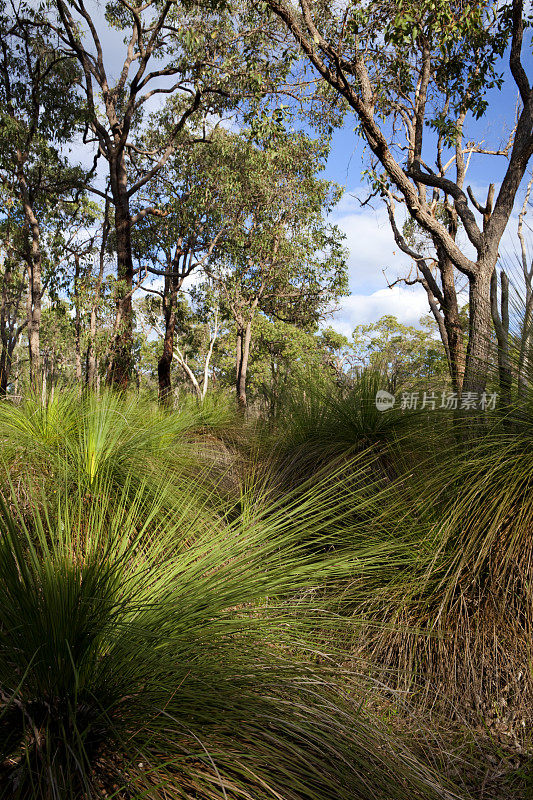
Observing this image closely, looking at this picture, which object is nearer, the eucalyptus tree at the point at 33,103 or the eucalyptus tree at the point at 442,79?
the eucalyptus tree at the point at 442,79

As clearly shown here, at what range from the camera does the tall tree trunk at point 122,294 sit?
31.8 feet

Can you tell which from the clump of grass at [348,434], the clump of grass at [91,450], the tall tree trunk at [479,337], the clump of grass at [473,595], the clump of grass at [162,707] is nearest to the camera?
the clump of grass at [162,707]

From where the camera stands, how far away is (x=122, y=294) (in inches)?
402

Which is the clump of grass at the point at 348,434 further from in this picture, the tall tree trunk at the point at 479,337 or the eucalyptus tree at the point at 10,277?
the eucalyptus tree at the point at 10,277

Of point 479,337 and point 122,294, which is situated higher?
point 122,294

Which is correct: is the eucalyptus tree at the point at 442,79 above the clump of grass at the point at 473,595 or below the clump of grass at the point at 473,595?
above

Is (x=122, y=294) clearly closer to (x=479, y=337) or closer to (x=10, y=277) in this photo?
(x=479, y=337)

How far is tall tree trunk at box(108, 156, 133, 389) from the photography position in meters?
9.70

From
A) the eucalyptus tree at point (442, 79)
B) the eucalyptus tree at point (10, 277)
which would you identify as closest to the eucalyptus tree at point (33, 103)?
the eucalyptus tree at point (10, 277)

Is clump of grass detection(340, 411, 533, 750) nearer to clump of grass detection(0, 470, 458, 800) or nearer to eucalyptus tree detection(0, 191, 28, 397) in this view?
clump of grass detection(0, 470, 458, 800)

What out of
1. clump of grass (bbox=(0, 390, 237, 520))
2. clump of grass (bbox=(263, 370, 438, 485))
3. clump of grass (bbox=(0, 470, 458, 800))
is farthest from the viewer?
clump of grass (bbox=(263, 370, 438, 485))

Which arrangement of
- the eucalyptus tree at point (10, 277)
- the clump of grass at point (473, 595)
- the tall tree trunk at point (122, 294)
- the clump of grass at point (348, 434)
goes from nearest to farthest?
1. the clump of grass at point (473, 595)
2. the clump of grass at point (348, 434)
3. the tall tree trunk at point (122, 294)
4. the eucalyptus tree at point (10, 277)

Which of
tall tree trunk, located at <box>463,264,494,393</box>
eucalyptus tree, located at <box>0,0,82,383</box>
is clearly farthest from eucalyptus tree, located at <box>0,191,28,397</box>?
tall tree trunk, located at <box>463,264,494,393</box>

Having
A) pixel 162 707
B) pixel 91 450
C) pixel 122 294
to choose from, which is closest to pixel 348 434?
pixel 91 450
